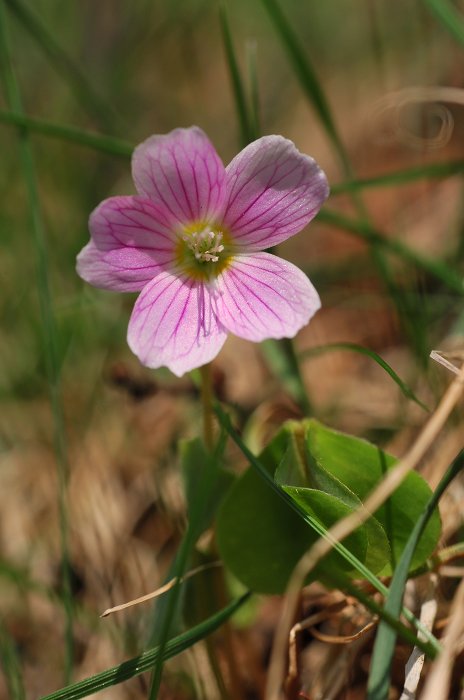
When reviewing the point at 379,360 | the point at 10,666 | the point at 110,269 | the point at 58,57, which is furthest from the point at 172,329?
the point at 58,57

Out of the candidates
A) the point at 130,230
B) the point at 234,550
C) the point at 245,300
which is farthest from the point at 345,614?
the point at 130,230

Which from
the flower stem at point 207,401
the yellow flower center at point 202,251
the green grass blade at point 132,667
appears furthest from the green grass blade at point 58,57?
the green grass blade at point 132,667

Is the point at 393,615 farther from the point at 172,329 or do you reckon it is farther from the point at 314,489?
the point at 172,329

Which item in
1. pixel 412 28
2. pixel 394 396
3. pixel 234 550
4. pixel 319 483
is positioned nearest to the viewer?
pixel 319 483

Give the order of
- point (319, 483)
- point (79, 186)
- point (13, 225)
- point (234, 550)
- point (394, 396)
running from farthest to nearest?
point (79, 186), point (13, 225), point (394, 396), point (234, 550), point (319, 483)

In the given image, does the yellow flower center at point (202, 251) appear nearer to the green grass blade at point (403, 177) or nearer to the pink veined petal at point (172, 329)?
the pink veined petal at point (172, 329)

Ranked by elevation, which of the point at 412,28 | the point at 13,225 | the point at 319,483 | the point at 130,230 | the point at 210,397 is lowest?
the point at 319,483

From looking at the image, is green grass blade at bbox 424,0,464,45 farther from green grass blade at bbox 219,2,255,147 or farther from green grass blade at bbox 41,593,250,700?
green grass blade at bbox 41,593,250,700

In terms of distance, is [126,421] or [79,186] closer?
[126,421]

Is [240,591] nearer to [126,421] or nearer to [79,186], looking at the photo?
[126,421]
